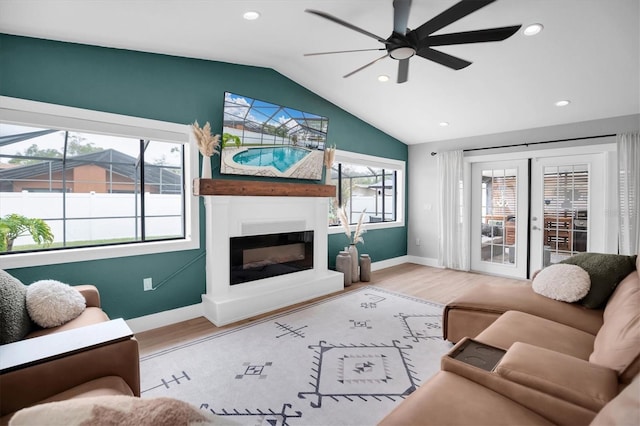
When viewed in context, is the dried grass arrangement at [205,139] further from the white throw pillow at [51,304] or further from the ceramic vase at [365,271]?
the ceramic vase at [365,271]

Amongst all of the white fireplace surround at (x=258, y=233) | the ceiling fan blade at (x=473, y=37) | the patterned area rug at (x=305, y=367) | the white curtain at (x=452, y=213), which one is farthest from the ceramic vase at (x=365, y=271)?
the ceiling fan blade at (x=473, y=37)

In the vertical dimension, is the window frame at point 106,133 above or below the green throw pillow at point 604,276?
above

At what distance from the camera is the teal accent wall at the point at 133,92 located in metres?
2.53

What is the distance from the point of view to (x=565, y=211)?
464 centimetres

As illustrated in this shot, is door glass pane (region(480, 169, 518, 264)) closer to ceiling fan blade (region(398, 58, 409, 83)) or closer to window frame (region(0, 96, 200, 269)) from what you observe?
ceiling fan blade (region(398, 58, 409, 83))

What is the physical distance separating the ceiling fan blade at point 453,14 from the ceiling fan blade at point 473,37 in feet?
0.36

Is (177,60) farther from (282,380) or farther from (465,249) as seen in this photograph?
(465,249)

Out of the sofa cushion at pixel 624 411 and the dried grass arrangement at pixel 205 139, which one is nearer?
the sofa cushion at pixel 624 411

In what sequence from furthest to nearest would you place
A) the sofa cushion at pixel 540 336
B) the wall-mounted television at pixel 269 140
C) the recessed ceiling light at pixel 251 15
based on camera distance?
the wall-mounted television at pixel 269 140 → the recessed ceiling light at pixel 251 15 → the sofa cushion at pixel 540 336

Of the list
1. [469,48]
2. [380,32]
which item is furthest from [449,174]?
[380,32]

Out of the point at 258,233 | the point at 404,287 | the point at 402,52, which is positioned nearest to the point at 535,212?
the point at 404,287

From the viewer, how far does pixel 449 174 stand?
556 centimetres

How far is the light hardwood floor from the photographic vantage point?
2922mm

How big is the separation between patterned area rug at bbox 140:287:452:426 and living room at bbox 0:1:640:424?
87 centimetres
